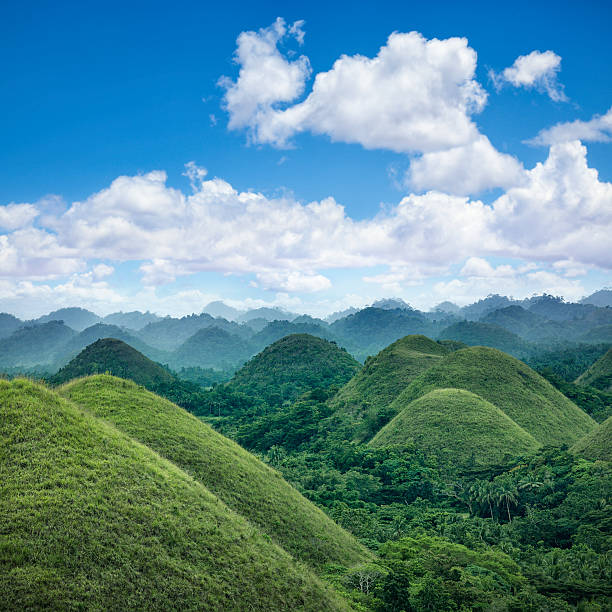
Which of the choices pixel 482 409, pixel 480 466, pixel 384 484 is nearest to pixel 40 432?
pixel 384 484

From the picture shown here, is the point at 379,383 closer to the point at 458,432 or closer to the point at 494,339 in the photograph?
the point at 458,432

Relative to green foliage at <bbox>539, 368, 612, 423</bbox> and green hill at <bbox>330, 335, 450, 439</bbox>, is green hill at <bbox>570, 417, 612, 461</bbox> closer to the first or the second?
green hill at <bbox>330, 335, 450, 439</bbox>

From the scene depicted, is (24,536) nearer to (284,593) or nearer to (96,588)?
(96,588)

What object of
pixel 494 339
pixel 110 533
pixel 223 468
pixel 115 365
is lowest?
pixel 494 339

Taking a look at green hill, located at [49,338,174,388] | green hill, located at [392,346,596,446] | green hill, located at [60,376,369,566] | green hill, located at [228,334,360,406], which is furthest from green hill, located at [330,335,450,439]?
green hill, located at [49,338,174,388]

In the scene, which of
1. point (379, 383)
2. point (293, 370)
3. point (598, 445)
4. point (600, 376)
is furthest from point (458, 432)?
point (293, 370)

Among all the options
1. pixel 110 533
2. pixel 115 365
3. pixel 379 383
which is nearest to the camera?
pixel 110 533

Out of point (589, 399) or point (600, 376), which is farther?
point (600, 376)

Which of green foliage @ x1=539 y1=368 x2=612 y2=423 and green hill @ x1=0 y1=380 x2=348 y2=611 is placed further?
green foliage @ x1=539 y1=368 x2=612 y2=423
